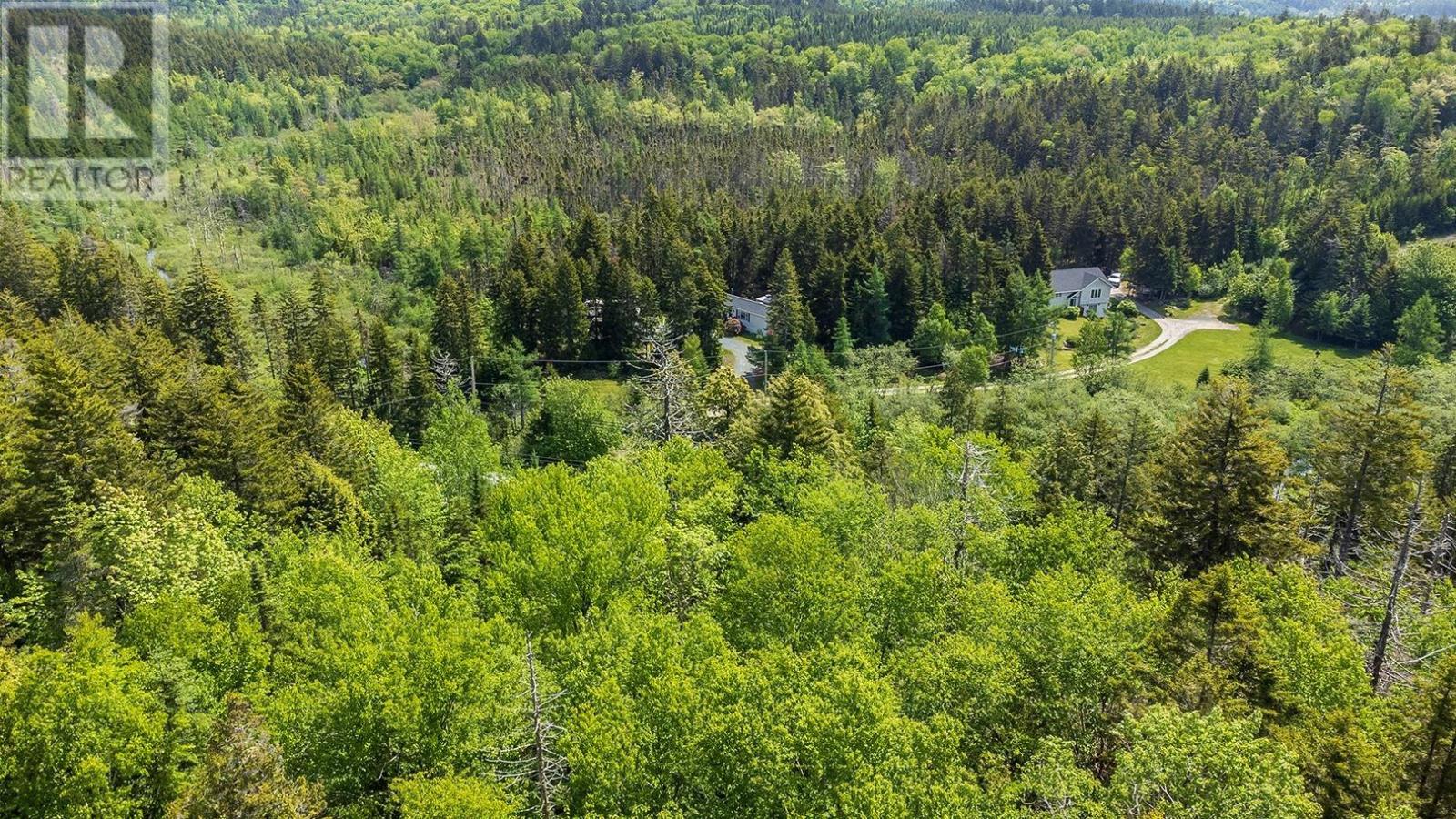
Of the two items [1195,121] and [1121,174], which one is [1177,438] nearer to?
[1121,174]

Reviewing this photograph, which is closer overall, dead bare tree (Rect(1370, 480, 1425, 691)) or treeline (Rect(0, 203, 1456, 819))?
treeline (Rect(0, 203, 1456, 819))

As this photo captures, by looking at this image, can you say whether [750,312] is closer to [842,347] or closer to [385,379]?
[842,347]

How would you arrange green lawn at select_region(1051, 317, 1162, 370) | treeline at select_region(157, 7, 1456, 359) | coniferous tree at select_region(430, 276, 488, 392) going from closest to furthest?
coniferous tree at select_region(430, 276, 488, 392) → green lawn at select_region(1051, 317, 1162, 370) → treeline at select_region(157, 7, 1456, 359)

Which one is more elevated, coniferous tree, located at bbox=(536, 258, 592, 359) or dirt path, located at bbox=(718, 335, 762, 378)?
coniferous tree, located at bbox=(536, 258, 592, 359)

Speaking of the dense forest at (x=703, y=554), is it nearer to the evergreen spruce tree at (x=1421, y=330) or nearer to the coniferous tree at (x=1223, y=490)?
the coniferous tree at (x=1223, y=490)

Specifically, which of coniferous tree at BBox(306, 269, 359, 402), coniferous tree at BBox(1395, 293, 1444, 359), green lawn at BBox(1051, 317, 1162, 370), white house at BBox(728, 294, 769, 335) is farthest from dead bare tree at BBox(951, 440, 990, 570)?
coniferous tree at BBox(1395, 293, 1444, 359)

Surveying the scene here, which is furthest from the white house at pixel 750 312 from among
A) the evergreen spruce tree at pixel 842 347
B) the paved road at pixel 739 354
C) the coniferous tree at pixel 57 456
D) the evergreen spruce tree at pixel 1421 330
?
the coniferous tree at pixel 57 456

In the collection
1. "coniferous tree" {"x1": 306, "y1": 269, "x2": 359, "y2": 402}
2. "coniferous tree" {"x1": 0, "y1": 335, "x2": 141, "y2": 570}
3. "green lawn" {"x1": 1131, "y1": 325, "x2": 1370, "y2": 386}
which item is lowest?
"green lawn" {"x1": 1131, "y1": 325, "x2": 1370, "y2": 386}

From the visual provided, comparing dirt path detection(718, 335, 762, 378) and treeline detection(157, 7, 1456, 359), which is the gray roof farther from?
dirt path detection(718, 335, 762, 378)
